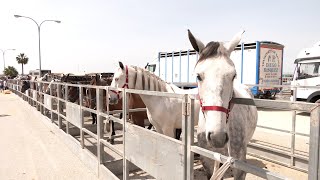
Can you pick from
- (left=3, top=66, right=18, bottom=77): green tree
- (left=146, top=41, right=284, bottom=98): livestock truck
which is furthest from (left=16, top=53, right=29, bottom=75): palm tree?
(left=146, top=41, right=284, bottom=98): livestock truck

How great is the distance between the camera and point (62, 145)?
279 inches

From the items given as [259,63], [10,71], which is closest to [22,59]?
[10,71]

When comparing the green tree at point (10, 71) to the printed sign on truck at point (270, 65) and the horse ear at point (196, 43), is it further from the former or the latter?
the horse ear at point (196, 43)

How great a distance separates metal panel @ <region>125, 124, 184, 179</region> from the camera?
8.13 feet

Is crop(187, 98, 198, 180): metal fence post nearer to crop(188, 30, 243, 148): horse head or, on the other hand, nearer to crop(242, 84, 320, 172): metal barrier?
crop(188, 30, 243, 148): horse head

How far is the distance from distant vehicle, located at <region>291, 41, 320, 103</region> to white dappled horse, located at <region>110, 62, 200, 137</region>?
10.0 meters

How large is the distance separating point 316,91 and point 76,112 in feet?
35.5

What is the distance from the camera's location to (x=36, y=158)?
19.3ft

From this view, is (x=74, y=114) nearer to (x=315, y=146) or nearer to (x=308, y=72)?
(x=315, y=146)

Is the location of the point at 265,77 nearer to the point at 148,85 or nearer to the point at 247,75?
the point at 247,75

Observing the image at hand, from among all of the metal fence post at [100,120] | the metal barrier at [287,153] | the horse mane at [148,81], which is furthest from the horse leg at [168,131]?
the metal barrier at [287,153]

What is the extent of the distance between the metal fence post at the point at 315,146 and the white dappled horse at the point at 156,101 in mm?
2959

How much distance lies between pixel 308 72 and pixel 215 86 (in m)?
13.1

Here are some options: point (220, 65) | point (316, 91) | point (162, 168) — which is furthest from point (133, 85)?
point (316, 91)
